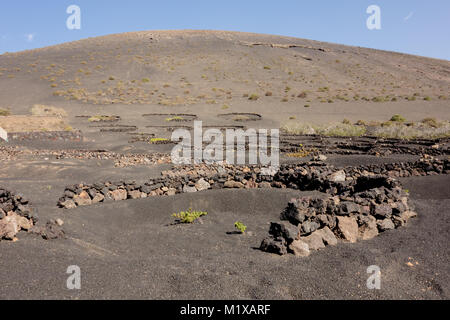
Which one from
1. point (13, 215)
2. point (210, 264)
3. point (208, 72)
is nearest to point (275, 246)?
point (210, 264)

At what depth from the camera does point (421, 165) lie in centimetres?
1194

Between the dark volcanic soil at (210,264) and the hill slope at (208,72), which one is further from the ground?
the hill slope at (208,72)

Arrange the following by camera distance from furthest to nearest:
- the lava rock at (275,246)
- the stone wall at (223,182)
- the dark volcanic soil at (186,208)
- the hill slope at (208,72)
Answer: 1. the hill slope at (208,72)
2. the stone wall at (223,182)
3. the lava rock at (275,246)
4. the dark volcanic soil at (186,208)

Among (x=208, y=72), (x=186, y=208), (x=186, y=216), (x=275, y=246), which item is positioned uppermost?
(x=208, y=72)

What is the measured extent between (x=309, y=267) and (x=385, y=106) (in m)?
38.3

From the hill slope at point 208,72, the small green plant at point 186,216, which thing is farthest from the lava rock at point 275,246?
the hill slope at point 208,72

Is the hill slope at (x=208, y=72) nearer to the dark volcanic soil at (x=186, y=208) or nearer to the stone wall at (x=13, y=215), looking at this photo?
the dark volcanic soil at (x=186, y=208)

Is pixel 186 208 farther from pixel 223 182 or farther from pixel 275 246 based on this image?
pixel 275 246

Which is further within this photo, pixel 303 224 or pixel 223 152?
pixel 223 152

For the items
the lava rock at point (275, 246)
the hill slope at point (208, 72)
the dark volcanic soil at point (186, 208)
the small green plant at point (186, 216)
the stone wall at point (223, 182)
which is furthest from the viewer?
the hill slope at point (208, 72)

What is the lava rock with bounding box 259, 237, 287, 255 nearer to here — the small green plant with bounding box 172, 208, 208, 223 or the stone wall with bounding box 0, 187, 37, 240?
the small green plant with bounding box 172, 208, 208, 223

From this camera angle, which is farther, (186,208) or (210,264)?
(186,208)
